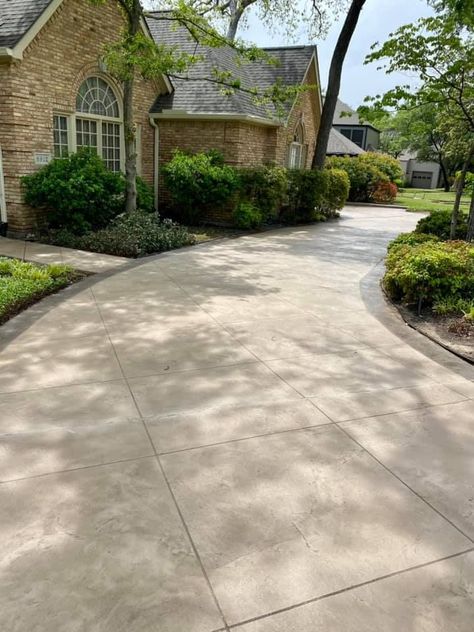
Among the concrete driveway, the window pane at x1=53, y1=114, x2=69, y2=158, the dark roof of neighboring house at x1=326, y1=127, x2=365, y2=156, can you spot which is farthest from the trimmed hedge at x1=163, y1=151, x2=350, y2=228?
the dark roof of neighboring house at x1=326, y1=127, x2=365, y2=156

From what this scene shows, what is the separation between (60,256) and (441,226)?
312 inches

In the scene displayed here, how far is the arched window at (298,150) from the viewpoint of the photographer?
61.1ft

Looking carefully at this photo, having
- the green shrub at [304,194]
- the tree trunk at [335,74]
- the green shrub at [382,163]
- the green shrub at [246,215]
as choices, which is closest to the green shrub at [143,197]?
the green shrub at [246,215]

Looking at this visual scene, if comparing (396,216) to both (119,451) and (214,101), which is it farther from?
(119,451)

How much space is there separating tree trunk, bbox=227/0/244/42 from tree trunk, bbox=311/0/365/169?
7008 millimetres

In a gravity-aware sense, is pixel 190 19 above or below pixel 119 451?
above

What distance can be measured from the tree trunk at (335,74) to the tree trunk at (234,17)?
701 centimetres

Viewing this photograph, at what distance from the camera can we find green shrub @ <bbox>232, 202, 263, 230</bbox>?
13.5 meters

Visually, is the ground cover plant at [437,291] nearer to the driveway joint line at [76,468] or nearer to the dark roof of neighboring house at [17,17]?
the driveway joint line at [76,468]

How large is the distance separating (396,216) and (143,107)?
1219cm

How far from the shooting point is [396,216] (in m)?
21.2

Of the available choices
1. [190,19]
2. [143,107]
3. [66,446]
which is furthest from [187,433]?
[143,107]

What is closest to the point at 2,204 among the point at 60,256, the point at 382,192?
the point at 60,256

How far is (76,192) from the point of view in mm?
10156
